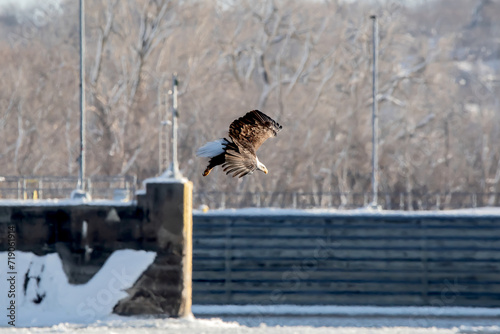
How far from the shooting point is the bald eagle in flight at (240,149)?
35.2 ft

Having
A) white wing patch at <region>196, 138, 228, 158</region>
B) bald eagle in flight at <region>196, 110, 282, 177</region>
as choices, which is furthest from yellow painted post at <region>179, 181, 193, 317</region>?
bald eagle in flight at <region>196, 110, 282, 177</region>

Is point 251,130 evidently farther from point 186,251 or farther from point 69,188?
point 69,188

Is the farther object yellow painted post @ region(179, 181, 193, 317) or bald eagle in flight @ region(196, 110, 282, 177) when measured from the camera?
yellow painted post @ region(179, 181, 193, 317)

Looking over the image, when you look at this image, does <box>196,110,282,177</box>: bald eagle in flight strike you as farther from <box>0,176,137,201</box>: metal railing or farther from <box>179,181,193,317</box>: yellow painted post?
<box>0,176,137,201</box>: metal railing

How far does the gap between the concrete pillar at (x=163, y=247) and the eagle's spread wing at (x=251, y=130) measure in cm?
1334

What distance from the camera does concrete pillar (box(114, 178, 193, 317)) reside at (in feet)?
79.6

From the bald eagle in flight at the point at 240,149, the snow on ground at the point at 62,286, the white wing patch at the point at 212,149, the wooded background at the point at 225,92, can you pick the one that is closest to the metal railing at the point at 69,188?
the snow on ground at the point at 62,286

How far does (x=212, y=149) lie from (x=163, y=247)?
45.1ft

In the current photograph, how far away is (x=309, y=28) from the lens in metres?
58.8

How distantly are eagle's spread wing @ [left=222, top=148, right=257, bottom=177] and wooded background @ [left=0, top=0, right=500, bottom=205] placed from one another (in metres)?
43.1

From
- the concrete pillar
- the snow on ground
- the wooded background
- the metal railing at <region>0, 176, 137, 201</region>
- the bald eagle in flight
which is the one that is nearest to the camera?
the bald eagle in flight

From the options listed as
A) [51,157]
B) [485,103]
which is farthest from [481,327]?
[485,103]

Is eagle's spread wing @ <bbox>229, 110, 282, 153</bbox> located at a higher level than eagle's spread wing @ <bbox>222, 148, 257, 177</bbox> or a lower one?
higher

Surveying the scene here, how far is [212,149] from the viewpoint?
1092 centimetres
